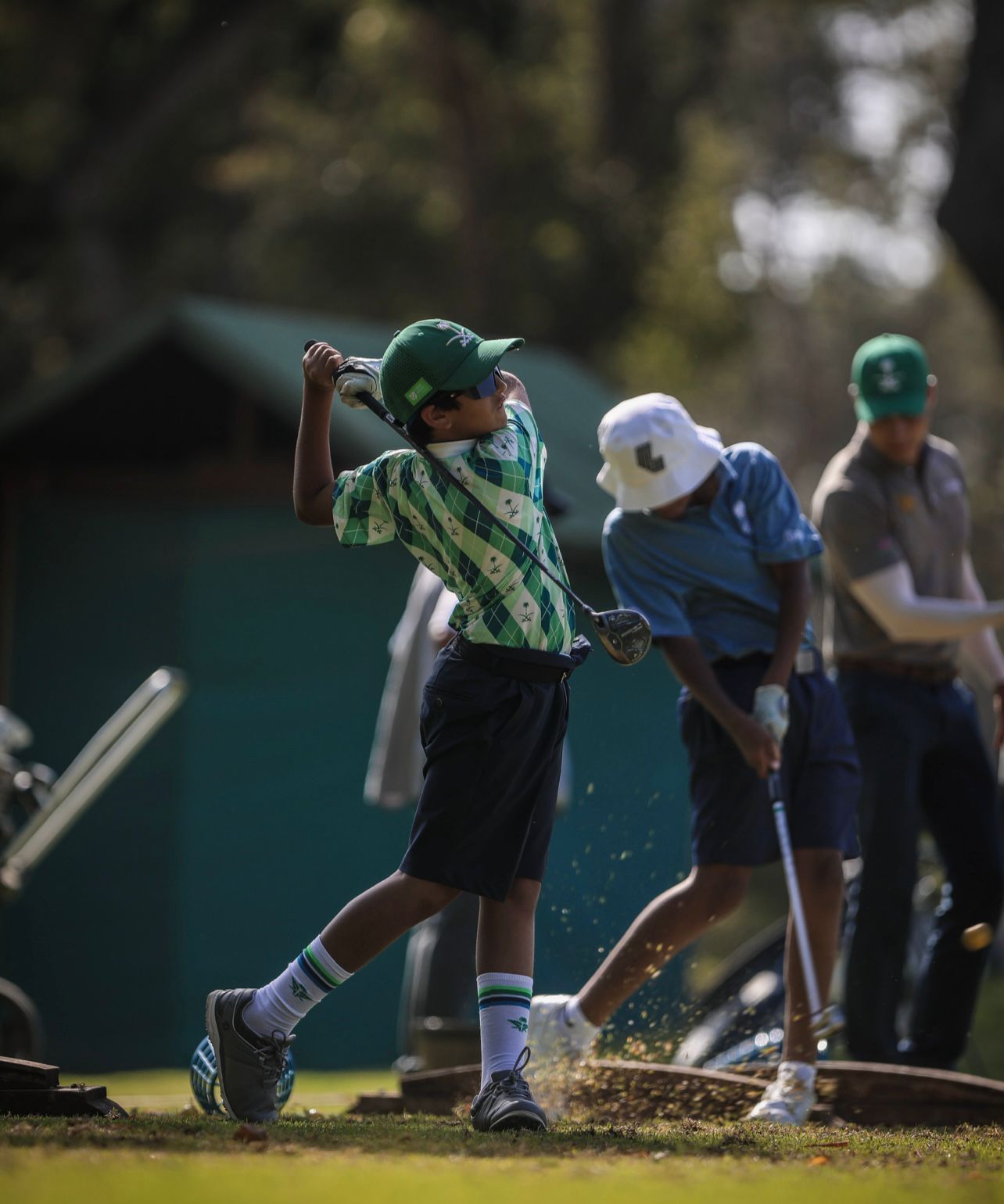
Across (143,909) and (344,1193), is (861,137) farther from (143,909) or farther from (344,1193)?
(344,1193)

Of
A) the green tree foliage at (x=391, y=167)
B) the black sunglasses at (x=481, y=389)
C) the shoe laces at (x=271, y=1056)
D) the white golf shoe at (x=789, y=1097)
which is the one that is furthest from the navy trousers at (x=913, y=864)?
the green tree foliage at (x=391, y=167)

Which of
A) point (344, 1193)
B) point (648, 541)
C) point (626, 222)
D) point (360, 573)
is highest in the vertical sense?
point (626, 222)

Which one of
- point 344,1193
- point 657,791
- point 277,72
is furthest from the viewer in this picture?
point 277,72

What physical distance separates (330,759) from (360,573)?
104cm

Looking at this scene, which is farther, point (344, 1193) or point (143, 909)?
point (143, 909)

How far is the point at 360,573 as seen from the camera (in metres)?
10.7

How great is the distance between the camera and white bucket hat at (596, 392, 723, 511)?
5.41 meters

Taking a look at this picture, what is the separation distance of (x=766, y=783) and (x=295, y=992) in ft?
5.18

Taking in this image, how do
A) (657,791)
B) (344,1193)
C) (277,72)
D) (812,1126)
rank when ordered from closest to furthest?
(344,1193), (812,1126), (657,791), (277,72)

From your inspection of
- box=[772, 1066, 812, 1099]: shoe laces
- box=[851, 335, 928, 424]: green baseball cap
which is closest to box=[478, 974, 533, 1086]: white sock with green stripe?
box=[772, 1066, 812, 1099]: shoe laces

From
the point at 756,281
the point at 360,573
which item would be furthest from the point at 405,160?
the point at 360,573

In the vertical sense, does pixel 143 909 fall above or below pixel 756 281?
Result: below

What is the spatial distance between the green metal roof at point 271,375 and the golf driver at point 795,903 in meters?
4.19

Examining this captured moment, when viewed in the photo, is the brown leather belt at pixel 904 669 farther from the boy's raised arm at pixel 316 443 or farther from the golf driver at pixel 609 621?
the boy's raised arm at pixel 316 443
